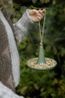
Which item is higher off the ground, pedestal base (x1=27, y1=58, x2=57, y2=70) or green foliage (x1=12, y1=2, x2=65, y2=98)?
pedestal base (x1=27, y1=58, x2=57, y2=70)

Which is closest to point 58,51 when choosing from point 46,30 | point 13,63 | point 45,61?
point 46,30

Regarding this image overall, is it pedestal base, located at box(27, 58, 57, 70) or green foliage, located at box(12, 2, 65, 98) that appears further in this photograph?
green foliage, located at box(12, 2, 65, 98)

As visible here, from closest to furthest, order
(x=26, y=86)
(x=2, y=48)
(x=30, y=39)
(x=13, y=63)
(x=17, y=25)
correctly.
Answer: (x=2, y=48)
(x=13, y=63)
(x=17, y=25)
(x=26, y=86)
(x=30, y=39)

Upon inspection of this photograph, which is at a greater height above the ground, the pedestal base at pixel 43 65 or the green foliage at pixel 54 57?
the pedestal base at pixel 43 65

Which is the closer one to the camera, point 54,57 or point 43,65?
point 43,65

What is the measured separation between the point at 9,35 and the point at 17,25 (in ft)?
1.18

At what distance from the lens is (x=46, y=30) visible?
2.92 meters

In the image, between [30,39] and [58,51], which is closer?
[58,51]

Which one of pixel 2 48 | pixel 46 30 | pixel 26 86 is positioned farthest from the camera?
pixel 26 86

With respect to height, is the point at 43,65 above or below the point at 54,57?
above

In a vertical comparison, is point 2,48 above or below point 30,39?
above

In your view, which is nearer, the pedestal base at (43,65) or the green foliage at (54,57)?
the pedestal base at (43,65)

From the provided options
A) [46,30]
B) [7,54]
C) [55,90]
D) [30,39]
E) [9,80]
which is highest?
[7,54]

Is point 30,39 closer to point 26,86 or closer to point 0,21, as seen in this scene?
point 26,86
